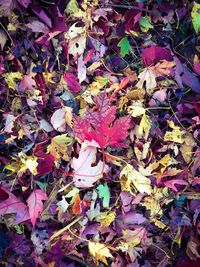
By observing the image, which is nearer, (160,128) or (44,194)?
(44,194)

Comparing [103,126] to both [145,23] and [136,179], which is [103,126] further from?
[145,23]

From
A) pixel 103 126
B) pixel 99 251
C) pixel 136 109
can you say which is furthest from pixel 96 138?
pixel 99 251

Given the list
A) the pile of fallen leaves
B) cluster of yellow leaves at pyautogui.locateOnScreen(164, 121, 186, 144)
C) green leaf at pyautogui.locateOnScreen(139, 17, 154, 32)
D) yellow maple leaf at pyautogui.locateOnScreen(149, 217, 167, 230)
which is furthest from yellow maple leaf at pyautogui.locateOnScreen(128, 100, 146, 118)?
yellow maple leaf at pyautogui.locateOnScreen(149, 217, 167, 230)

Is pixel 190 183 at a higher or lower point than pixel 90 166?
lower

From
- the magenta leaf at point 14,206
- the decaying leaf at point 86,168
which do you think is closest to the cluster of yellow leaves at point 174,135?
the decaying leaf at point 86,168

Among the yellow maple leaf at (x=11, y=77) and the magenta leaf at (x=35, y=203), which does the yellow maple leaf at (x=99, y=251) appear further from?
the yellow maple leaf at (x=11, y=77)

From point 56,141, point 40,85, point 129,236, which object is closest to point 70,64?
point 40,85

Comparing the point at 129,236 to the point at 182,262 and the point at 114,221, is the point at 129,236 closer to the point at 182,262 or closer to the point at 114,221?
the point at 114,221
